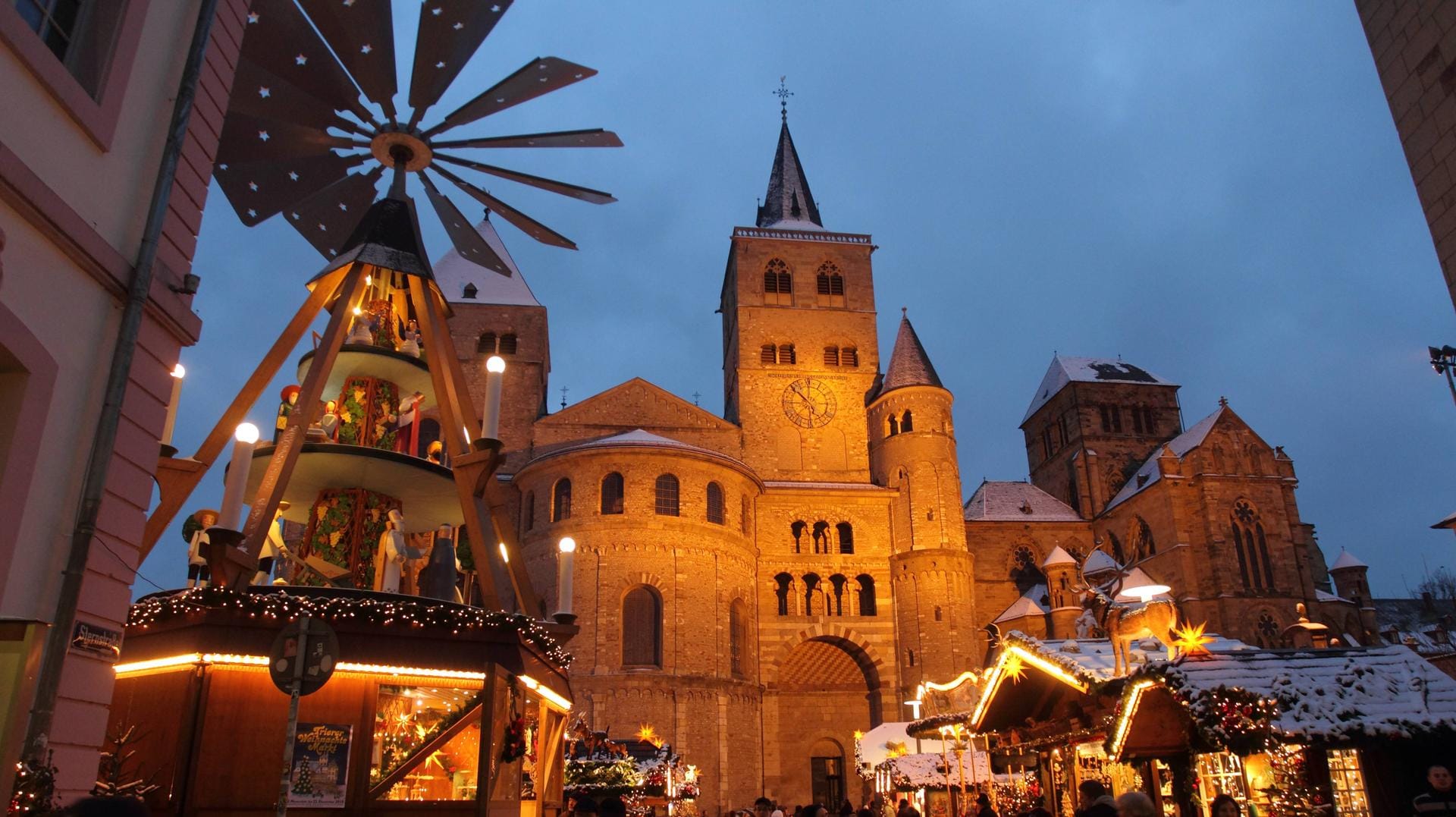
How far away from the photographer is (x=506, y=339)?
40781 mm

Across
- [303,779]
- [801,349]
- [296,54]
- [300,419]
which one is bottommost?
[303,779]

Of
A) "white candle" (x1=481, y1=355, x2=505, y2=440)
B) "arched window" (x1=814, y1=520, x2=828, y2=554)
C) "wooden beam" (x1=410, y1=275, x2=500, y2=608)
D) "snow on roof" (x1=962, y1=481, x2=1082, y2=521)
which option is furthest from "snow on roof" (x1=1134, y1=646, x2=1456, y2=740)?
"snow on roof" (x1=962, y1=481, x2=1082, y2=521)

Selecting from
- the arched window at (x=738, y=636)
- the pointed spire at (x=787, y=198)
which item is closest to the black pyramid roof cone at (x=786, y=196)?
the pointed spire at (x=787, y=198)

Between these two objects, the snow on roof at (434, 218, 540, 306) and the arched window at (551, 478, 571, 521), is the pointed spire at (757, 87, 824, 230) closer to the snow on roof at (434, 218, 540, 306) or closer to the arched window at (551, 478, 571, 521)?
the snow on roof at (434, 218, 540, 306)

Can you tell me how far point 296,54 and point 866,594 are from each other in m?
30.6

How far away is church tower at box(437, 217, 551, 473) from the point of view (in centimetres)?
3859

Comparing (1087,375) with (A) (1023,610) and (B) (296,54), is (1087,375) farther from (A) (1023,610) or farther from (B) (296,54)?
(B) (296,54)

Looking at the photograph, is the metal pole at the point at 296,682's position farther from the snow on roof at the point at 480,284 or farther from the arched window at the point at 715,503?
the snow on roof at the point at 480,284

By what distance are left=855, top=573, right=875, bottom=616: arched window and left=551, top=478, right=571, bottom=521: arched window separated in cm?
1187

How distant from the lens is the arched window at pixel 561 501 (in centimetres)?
3359

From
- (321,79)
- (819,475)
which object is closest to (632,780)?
(321,79)

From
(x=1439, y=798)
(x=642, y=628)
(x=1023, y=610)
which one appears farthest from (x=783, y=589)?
(x=1439, y=798)

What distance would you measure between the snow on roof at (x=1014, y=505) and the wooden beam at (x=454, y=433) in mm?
39104

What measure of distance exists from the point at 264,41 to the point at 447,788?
891cm
